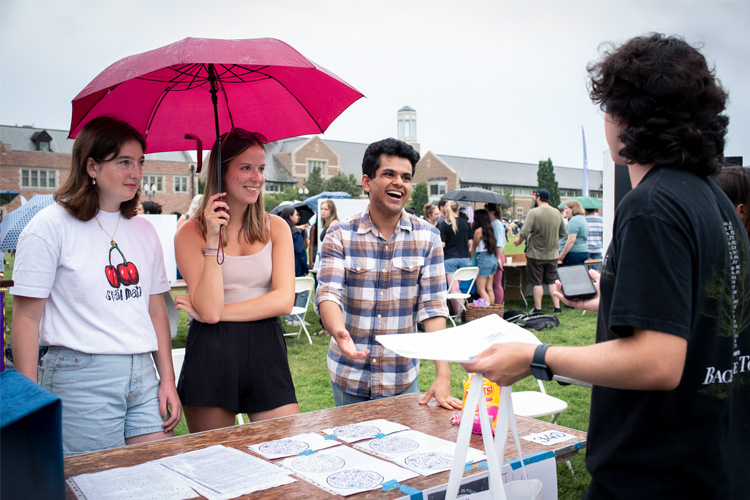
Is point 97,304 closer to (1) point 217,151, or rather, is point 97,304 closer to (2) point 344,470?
(1) point 217,151

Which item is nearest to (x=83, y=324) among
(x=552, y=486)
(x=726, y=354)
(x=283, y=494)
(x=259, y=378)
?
(x=259, y=378)

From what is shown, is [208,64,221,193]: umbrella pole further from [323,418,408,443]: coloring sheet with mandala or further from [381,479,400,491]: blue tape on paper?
[381,479,400,491]: blue tape on paper

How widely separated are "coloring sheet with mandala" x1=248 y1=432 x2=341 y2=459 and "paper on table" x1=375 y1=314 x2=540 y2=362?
0.64 meters

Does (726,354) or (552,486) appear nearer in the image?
(726,354)

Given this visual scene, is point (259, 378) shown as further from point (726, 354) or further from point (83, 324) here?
point (726, 354)

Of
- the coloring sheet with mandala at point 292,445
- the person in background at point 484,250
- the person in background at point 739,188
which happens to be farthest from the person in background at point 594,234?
the coloring sheet with mandala at point 292,445

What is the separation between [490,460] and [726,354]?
0.59 m

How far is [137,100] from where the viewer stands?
267 centimetres

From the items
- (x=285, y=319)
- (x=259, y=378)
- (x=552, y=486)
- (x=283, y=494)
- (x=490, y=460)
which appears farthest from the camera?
(x=285, y=319)

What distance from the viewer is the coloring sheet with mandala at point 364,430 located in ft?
6.86

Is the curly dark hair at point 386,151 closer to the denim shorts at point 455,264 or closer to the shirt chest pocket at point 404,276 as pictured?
the shirt chest pocket at point 404,276

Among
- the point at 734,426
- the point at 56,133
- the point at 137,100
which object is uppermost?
the point at 56,133

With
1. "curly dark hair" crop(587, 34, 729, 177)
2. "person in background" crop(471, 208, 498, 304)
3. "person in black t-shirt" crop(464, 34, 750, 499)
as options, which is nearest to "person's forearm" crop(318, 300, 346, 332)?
"person in black t-shirt" crop(464, 34, 750, 499)

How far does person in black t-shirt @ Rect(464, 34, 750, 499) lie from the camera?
1132 mm
